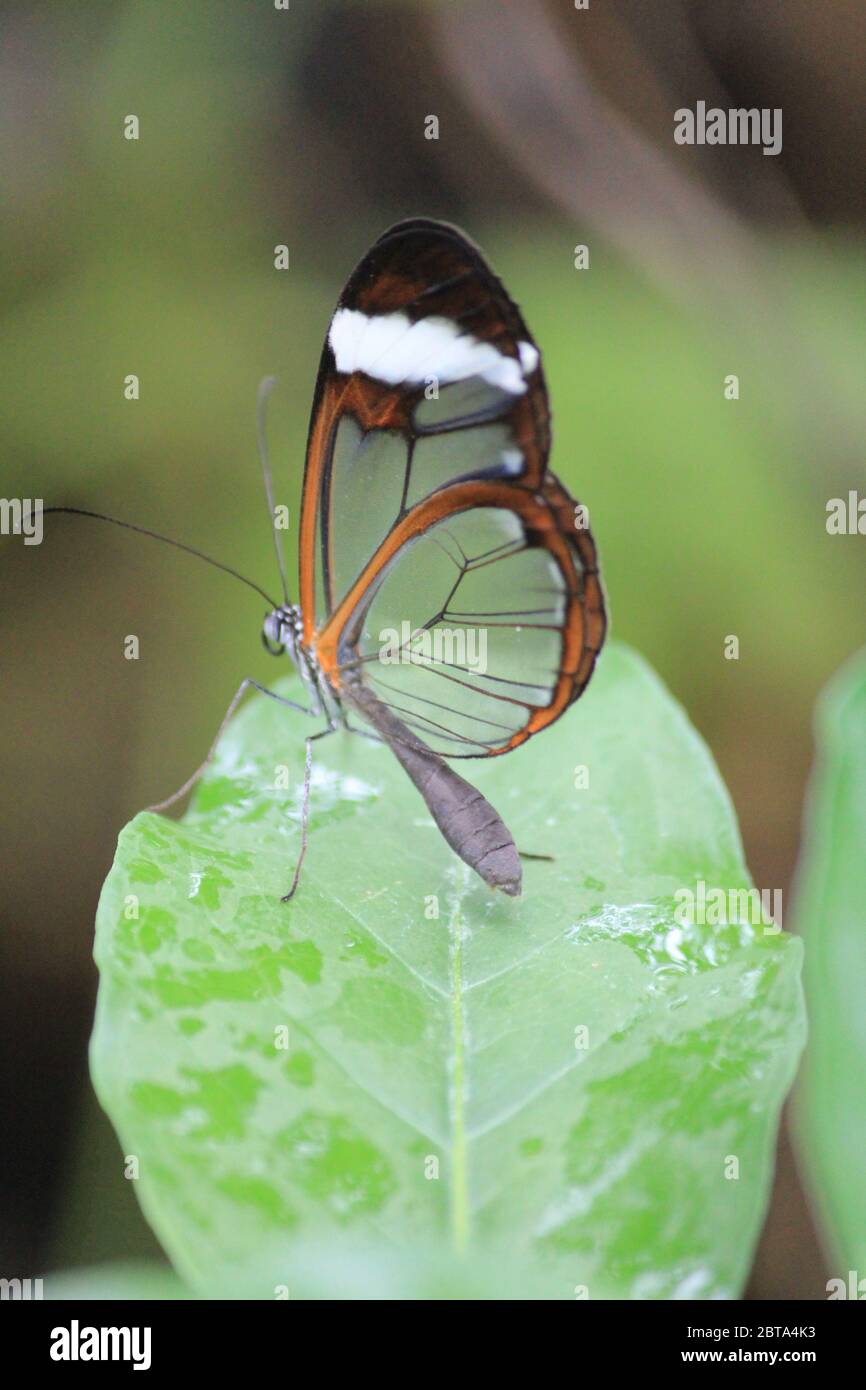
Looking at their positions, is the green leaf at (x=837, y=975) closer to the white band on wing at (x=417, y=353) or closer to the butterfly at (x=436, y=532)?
the butterfly at (x=436, y=532)

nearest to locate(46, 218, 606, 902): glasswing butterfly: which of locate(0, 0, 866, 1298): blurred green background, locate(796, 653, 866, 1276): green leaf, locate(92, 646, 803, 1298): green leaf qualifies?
locate(92, 646, 803, 1298): green leaf

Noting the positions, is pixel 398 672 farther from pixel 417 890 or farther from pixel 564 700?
pixel 417 890

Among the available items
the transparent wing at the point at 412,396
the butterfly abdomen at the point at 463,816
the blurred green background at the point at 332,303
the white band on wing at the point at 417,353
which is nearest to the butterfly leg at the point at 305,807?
the butterfly abdomen at the point at 463,816

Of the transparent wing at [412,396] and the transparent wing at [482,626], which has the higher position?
the transparent wing at [412,396]

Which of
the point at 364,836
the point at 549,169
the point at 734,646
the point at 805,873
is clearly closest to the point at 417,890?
the point at 364,836

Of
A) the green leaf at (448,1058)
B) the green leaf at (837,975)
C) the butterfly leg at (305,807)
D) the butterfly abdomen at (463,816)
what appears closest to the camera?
the green leaf at (448,1058)
